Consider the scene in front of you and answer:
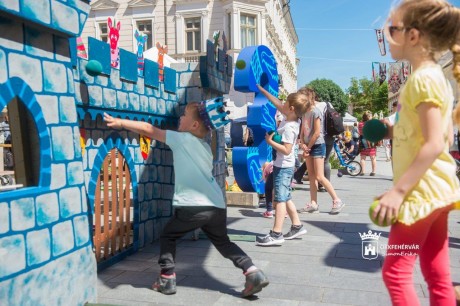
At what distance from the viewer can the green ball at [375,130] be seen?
7.75ft

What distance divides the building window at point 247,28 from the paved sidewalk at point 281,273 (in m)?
22.8

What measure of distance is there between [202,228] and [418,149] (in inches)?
69.8

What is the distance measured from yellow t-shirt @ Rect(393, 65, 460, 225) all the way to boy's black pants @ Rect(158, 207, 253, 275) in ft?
5.15

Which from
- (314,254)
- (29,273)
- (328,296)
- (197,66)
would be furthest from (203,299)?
(197,66)

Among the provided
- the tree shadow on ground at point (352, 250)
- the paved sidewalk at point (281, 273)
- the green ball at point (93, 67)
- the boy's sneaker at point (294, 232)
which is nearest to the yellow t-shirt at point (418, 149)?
the paved sidewalk at point (281, 273)

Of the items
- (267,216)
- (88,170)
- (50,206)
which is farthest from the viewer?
(267,216)

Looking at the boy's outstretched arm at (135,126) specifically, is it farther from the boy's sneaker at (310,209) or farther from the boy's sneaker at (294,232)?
the boy's sneaker at (310,209)

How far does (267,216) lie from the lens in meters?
6.49

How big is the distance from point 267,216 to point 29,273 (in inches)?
167

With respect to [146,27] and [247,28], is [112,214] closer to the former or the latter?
[247,28]

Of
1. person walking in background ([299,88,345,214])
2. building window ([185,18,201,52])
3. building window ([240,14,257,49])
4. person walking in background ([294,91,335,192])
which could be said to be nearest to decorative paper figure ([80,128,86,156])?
person walking in background ([294,91,335,192])

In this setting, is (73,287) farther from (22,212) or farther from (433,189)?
(433,189)

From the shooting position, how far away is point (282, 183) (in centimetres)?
488

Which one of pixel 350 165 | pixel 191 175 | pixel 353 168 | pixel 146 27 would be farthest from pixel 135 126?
pixel 146 27
